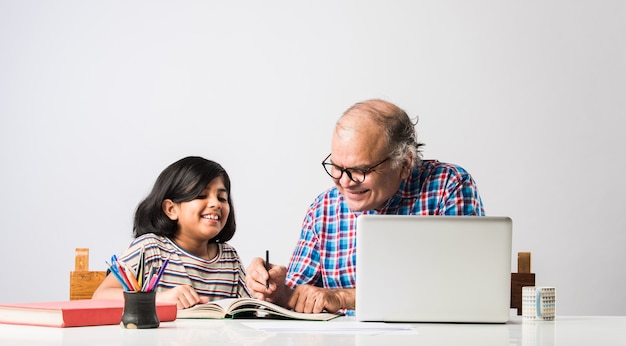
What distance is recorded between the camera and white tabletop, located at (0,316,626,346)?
1.13 metres

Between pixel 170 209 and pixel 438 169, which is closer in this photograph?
pixel 438 169

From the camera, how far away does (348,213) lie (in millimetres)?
2289

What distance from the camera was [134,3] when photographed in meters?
3.72

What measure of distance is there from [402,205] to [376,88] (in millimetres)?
1411

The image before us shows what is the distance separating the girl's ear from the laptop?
109cm

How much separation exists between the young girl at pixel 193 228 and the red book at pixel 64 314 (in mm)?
882

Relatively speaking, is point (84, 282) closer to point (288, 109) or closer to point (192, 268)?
point (192, 268)

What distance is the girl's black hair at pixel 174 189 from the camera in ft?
7.75

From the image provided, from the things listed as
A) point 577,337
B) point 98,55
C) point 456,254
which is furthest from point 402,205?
point 98,55

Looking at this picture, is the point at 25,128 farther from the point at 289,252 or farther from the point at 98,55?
the point at 289,252

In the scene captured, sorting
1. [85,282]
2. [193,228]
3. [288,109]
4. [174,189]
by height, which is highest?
[288,109]

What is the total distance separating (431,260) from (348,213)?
0.87m

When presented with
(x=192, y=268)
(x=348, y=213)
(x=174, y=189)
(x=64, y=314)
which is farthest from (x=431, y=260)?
(x=174, y=189)

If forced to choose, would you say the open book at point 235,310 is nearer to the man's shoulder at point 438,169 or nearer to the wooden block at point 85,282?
the wooden block at point 85,282
